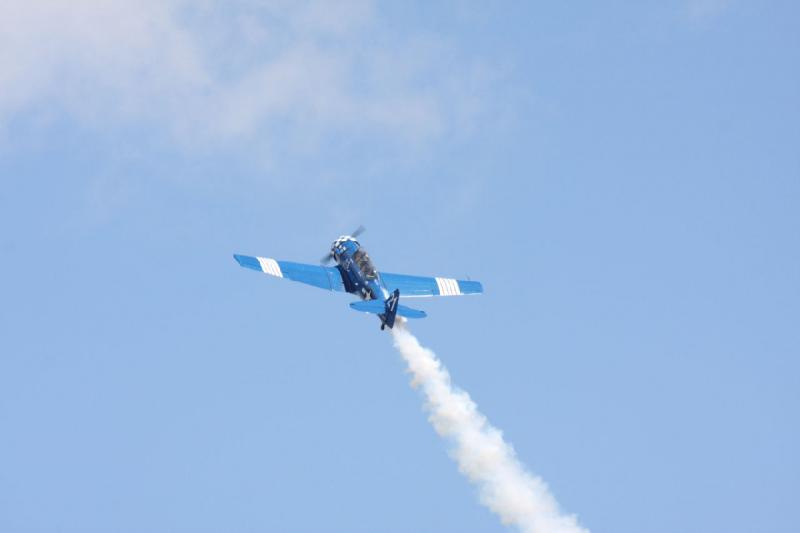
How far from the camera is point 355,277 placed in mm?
69875

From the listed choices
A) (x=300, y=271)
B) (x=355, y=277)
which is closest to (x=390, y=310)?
(x=355, y=277)

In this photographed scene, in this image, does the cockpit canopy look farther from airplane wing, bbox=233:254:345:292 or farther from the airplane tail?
the airplane tail

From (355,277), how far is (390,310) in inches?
198

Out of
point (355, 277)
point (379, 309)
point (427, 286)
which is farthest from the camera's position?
point (427, 286)

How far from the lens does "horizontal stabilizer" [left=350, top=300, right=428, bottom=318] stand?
211 ft

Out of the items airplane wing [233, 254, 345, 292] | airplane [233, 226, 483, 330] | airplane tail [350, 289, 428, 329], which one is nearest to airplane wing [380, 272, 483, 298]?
airplane [233, 226, 483, 330]

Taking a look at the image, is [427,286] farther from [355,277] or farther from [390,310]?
[390,310]

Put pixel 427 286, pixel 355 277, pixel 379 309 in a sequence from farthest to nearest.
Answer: pixel 427 286, pixel 355 277, pixel 379 309

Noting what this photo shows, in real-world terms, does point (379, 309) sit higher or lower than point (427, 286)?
lower

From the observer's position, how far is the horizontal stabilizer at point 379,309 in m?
64.3

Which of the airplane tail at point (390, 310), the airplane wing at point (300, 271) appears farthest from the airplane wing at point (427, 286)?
the airplane tail at point (390, 310)

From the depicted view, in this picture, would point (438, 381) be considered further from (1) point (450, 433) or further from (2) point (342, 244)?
(2) point (342, 244)

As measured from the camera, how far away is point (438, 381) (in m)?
65.5

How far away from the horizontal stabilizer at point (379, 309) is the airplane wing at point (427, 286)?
536cm
